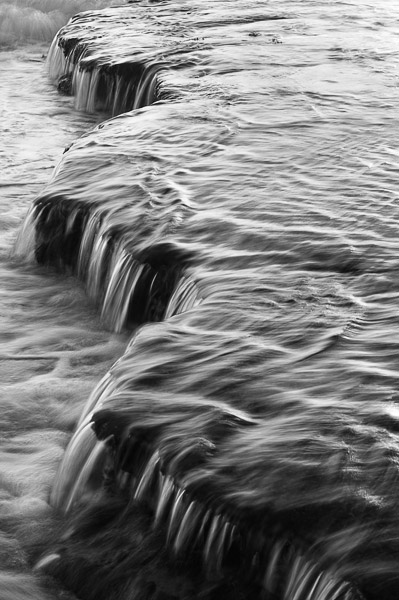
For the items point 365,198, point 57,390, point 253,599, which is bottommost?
point 57,390

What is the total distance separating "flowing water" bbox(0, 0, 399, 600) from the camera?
3342 millimetres

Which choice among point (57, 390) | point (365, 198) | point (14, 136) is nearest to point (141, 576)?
point (57, 390)

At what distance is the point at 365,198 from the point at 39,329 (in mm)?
1955

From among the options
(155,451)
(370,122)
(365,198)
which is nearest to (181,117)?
(370,122)

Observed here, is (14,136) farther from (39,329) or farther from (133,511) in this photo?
(133,511)

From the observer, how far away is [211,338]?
4.34 m

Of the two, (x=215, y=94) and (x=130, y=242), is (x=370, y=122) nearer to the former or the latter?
(x=215, y=94)

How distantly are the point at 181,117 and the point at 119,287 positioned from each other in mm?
2353

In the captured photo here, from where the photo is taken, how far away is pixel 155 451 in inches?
142

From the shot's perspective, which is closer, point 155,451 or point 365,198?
point 155,451

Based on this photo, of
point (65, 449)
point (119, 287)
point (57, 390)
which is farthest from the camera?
point (119, 287)

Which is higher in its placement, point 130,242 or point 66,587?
point 130,242

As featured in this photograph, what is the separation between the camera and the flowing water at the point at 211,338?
3342 mm

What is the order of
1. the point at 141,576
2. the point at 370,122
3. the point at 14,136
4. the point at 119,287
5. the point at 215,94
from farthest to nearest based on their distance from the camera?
the point at 14,136, the point at 215,94, the point at 370,122, the point at 119,287, the point at 141,576
